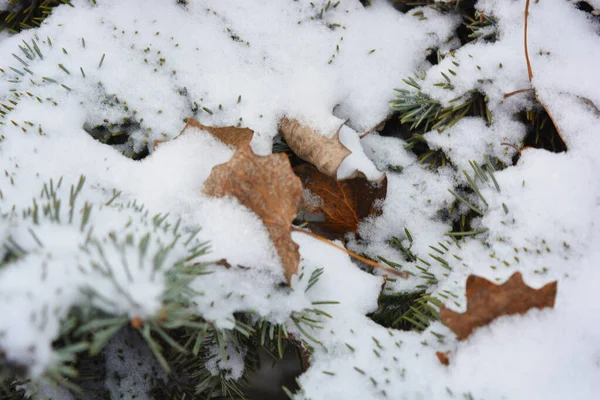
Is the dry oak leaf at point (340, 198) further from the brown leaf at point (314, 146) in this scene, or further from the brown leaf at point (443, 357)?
the brown leaf at point (443, 357)

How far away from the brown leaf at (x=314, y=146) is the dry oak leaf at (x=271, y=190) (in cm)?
22

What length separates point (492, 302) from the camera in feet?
3.10

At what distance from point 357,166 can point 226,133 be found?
361 millimetres

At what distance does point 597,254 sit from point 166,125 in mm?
1132

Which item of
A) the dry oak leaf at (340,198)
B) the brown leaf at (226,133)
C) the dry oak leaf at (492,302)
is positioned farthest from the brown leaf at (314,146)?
the dry oak leaf at (492,302)

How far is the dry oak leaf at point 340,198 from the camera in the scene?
1.26m

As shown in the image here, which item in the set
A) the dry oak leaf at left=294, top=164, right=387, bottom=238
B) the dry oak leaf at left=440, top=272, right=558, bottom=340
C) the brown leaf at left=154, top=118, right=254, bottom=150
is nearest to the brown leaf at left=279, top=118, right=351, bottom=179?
the dry oak leaf at left=294, top=164, right=387, bottom=238

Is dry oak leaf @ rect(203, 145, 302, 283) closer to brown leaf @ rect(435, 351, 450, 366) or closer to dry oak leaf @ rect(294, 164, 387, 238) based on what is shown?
dry oak leaf @ rect(294, 164, 387, 238)

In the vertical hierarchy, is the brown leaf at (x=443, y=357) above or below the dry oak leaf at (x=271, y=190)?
below

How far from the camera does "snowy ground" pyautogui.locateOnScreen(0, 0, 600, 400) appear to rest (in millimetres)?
922

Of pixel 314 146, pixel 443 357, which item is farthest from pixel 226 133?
pixel 443 357

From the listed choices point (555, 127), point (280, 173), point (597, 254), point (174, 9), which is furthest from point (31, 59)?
point (597, 254)

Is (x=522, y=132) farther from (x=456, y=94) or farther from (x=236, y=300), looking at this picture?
(x=236, y=300)

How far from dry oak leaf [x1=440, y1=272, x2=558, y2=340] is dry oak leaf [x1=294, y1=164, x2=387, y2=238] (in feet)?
1.35
